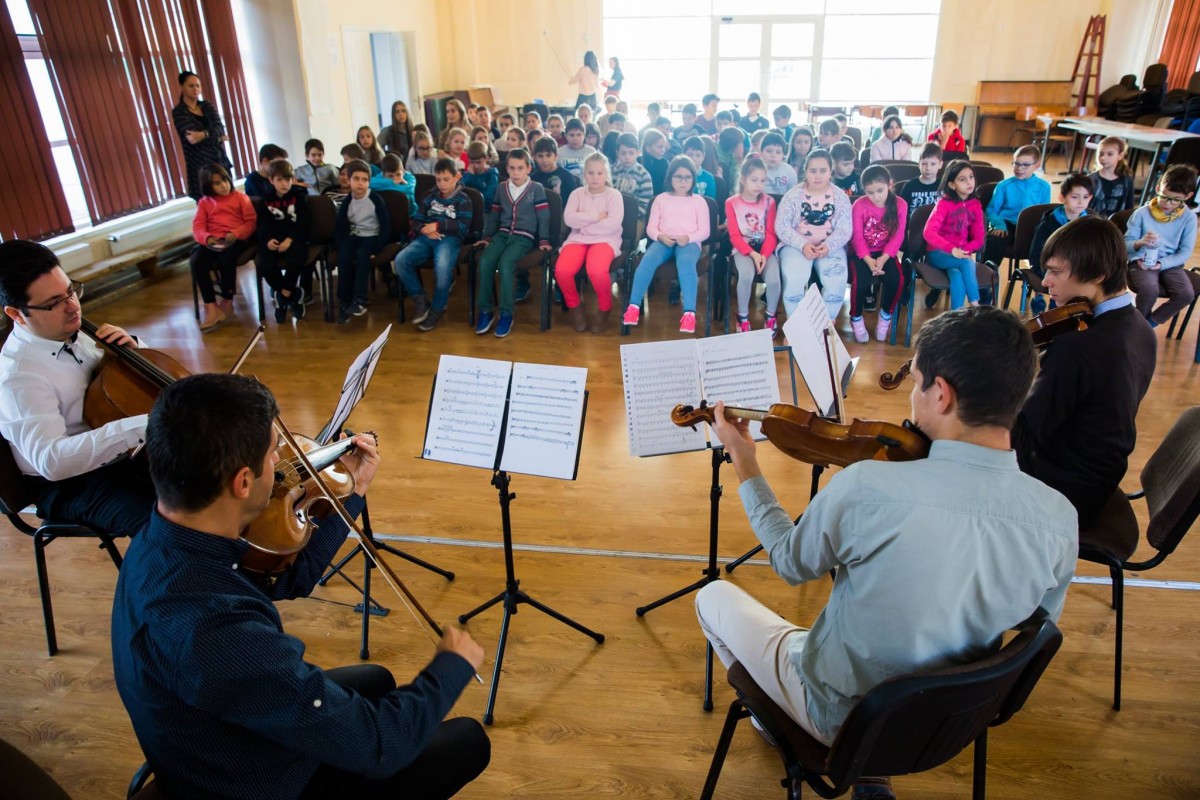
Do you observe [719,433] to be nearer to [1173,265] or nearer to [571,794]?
[571,794]

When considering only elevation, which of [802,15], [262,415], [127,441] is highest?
[802,15]

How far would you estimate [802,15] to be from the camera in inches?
465

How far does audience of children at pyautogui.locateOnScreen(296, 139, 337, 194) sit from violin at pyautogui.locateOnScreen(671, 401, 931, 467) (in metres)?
5.07

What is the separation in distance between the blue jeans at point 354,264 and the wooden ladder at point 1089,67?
11.0 m

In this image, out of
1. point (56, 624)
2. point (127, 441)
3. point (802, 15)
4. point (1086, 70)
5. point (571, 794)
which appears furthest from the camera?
point (802, 15)

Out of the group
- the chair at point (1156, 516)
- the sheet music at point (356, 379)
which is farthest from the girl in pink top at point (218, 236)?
the chair at point (1156, 516)

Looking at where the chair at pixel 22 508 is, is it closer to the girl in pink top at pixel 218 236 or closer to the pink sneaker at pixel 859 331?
the girl in pink top at pixel 218 236

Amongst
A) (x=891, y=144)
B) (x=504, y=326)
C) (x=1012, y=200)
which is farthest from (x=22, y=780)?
(x=891, y=144)

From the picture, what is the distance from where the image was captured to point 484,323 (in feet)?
15.8

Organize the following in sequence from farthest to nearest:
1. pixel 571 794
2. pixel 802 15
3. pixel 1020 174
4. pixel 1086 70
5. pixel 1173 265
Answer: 1. pixel 802 15
2. pixel 1086 70
3. pixel 1020 174
4. pixel 1173 265
5. pixel 571 794

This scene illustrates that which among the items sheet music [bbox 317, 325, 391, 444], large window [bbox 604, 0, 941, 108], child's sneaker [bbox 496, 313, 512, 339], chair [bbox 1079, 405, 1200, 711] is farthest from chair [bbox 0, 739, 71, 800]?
large window [bbox 604, 0, 941, 108]

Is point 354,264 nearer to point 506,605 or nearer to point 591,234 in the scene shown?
point 591,234

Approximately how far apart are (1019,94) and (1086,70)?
2.89 ft

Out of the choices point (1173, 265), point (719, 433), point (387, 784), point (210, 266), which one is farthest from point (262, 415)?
point (1173, 265)
